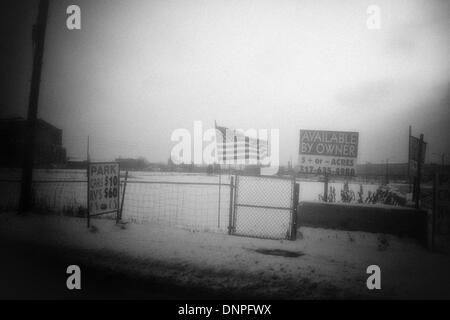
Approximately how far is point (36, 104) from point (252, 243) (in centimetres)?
941

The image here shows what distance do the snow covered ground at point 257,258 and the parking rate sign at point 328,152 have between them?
253 centimetres

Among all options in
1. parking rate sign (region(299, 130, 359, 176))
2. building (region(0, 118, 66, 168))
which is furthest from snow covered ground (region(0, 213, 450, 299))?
building (region(0, 118, 66, 168))

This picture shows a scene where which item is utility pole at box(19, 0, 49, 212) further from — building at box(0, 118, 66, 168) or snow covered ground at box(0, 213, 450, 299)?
building at box(0, 118, 66, 168)

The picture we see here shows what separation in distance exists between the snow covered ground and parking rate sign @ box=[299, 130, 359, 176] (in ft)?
8.30

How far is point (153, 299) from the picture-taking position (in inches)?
173

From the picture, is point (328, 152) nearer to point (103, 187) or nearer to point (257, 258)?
point (257, 258)

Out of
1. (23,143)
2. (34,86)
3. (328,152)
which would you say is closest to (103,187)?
(34,86)

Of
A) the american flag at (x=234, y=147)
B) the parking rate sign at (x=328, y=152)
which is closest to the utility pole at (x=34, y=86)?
the american flag at (x=234, y=147)

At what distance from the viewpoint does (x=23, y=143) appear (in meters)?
46.3

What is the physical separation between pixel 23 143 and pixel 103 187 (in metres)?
47.5

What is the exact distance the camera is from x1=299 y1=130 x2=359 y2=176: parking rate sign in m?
10.3

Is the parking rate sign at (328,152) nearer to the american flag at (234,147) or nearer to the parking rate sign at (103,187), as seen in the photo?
the american flag at (234,147)

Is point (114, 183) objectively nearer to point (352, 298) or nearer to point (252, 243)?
point (252, 243)
